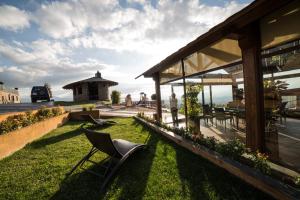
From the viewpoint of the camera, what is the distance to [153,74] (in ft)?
34.2

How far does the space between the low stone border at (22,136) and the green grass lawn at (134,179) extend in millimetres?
423

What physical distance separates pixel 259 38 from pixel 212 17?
3.13 m

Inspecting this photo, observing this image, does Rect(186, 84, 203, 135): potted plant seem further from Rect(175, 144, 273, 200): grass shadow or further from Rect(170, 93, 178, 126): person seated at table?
Rect(170, 93, 178, 126): person seated at table

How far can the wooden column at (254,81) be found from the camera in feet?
12.5

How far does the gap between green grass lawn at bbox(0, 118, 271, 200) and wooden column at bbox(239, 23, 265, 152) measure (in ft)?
3.54

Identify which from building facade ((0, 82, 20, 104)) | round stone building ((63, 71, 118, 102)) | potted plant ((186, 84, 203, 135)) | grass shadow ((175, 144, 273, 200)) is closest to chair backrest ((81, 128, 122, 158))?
grass shadow ((175, 144, 273, 200))

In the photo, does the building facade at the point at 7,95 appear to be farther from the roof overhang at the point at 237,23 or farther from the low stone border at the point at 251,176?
the low stone border at the point at 251,176

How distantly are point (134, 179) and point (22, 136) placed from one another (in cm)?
517

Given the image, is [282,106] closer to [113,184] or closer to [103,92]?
[113,184]

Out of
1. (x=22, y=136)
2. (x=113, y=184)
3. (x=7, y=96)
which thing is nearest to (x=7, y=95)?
(x=7, y=96)

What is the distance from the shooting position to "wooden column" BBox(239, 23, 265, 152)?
382 centimetres

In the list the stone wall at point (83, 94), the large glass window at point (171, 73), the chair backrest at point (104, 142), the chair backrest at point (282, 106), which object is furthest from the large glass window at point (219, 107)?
the stone wall at point (83, 94)

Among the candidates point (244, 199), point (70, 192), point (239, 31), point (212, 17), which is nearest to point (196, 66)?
point (212, 17)

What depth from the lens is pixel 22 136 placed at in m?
6.75
